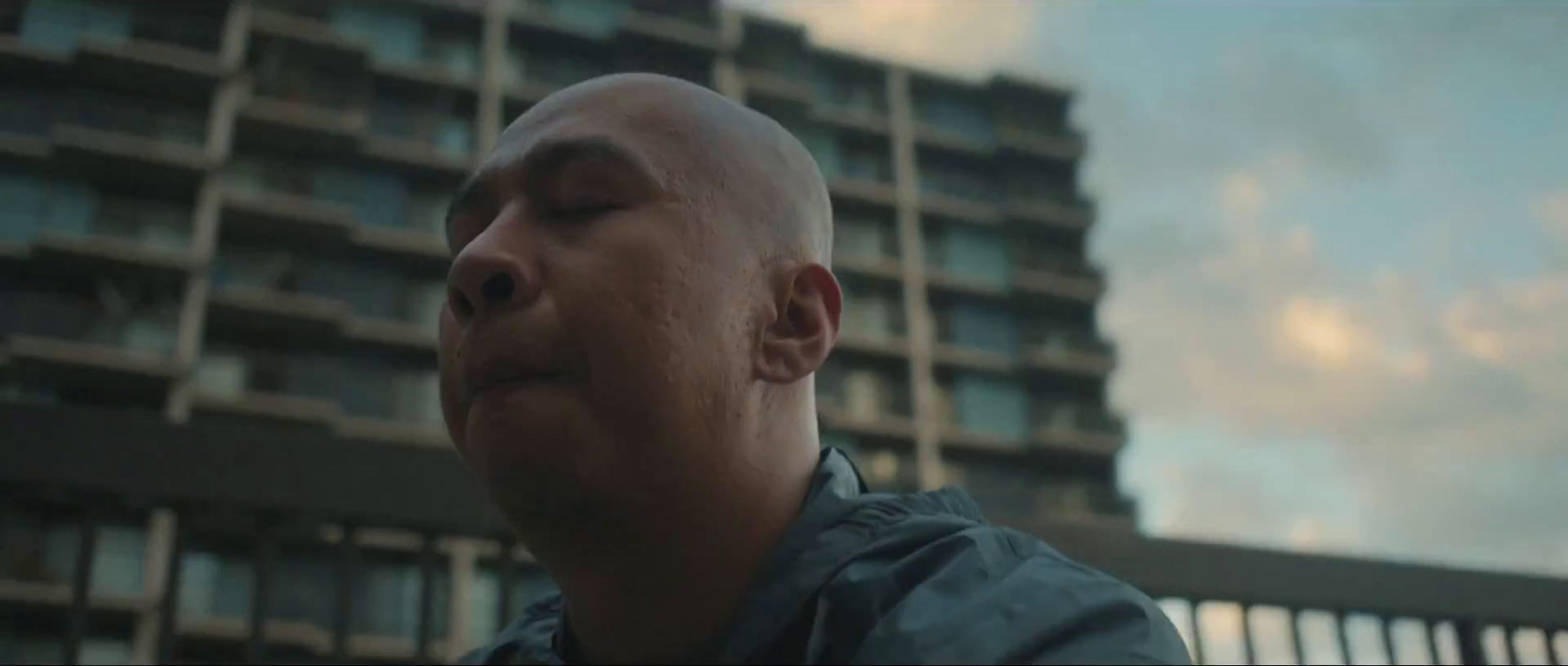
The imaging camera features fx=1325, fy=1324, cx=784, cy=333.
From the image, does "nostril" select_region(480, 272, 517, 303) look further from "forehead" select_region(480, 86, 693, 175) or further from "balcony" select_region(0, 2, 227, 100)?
"balcony" select_region(0, 2, 227, 100)

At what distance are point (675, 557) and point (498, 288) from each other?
246 mm

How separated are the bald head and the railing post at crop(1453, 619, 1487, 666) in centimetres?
179

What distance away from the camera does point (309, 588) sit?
16484 millimetres

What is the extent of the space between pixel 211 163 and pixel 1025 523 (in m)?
18.7

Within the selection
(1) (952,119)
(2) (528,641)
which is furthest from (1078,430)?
(2) (528,641)

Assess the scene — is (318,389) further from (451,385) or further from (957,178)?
(451,385)

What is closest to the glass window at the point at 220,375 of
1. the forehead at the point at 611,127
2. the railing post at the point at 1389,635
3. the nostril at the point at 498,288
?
the railing post at the point at 1389,635

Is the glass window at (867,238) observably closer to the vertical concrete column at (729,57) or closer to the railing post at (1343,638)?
the vertical concrete column at (729,57)

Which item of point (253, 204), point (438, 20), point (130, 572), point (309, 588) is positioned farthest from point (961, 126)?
point (130, 572)

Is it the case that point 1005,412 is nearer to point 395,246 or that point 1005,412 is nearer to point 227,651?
point 395,246

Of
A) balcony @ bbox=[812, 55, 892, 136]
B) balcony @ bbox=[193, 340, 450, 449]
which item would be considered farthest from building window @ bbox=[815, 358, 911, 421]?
balcony @ bbox=[193, 340, 450, 449]

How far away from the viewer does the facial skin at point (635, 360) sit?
969 millimetres

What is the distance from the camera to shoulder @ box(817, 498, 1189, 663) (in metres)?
0.82

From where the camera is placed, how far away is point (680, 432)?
3.24 feet
